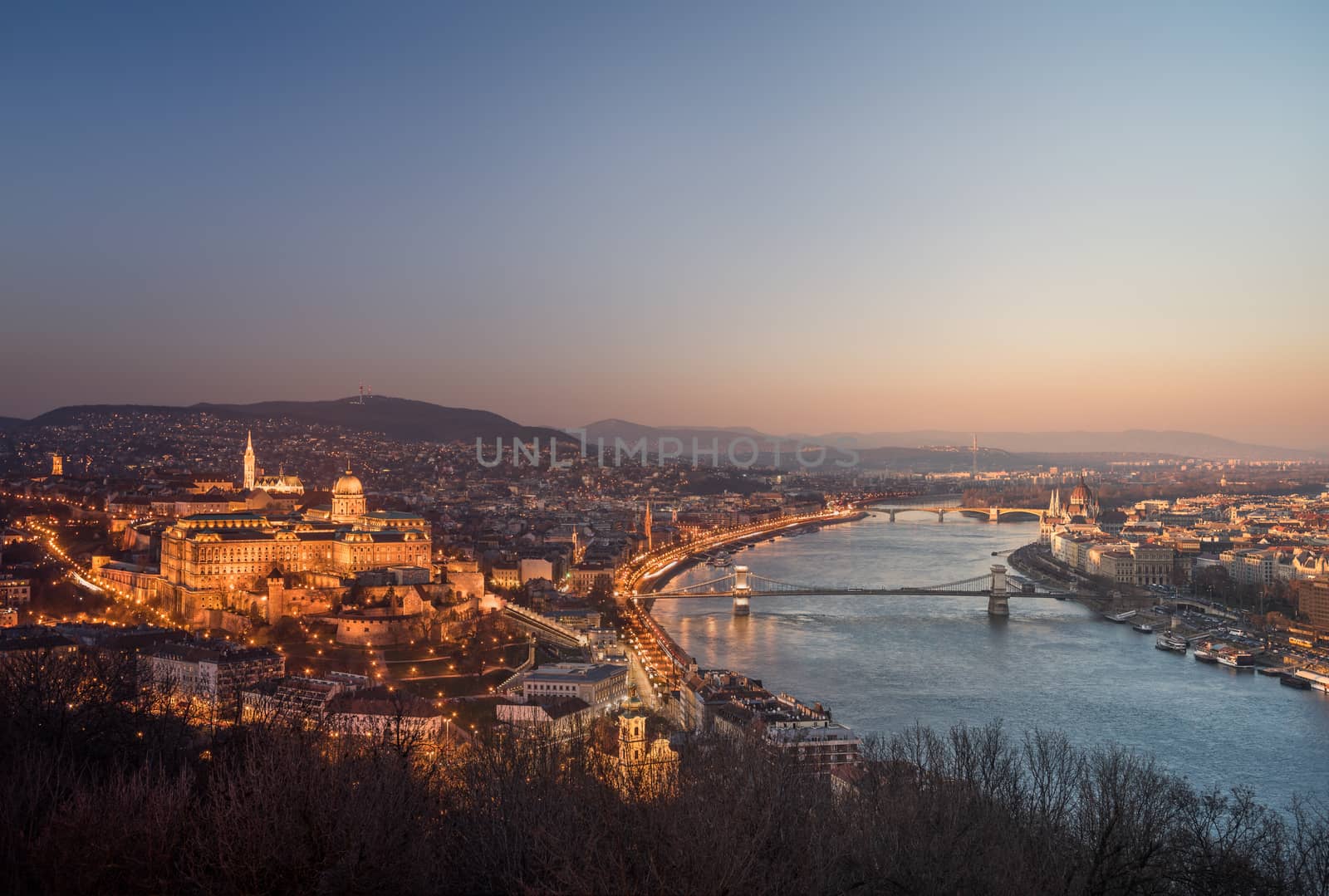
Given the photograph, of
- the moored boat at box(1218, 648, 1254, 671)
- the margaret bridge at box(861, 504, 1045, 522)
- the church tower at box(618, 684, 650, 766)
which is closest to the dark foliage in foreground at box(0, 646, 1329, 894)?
the church tower at box(618, 684, 650, 766)

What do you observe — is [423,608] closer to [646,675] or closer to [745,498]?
[646,675]

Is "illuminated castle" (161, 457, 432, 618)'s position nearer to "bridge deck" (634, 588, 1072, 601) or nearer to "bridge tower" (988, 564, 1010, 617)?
"bridge deck" (634, 588, 1072, 601)

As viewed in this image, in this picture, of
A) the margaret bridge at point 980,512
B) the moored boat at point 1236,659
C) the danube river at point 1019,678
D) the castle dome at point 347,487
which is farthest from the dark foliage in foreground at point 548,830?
the margaret bridge at point 980,512

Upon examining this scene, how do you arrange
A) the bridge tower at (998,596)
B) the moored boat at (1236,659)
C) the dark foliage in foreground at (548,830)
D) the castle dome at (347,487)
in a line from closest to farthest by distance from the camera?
the dark foliage in foreground at (548,830) → the moored boat at (1236,659) → the bridge tower at (998,596) → the castle dome at (347,487)

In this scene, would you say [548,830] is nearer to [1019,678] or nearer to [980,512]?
[1019,678]

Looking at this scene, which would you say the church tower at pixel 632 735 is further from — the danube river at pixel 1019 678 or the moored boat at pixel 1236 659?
the moored boat at pixel 1236 659

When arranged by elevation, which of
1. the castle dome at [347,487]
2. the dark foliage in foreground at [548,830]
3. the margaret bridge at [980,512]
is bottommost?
the margaret bridge at [980,512]
